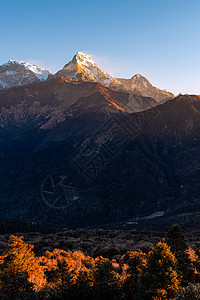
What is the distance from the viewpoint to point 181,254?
2370cm

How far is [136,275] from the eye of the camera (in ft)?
68.0

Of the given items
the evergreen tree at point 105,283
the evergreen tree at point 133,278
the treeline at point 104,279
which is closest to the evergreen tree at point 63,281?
the treeline at point 104,279

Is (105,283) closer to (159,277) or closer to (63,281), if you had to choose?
(63,281)

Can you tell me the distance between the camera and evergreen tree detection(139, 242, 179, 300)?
667 inches

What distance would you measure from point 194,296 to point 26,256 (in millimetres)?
15945

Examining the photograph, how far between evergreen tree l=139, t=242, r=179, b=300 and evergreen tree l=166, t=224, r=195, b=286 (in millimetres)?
4802

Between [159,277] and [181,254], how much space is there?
24.2 ft

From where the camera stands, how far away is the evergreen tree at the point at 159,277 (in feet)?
55.6

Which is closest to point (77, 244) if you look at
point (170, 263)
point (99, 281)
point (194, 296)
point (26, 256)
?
point (26, 256)

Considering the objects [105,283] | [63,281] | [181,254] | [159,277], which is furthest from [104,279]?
[181,254]

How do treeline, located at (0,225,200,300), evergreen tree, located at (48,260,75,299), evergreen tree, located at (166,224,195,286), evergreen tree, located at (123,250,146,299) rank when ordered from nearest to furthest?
treeline, located at (0,225,200,300)
evergreen tree, located at (48,260,75,299)
evergreen tree, located at (123,250,146,299)
evergreen tree, located at (166,224,195,286)

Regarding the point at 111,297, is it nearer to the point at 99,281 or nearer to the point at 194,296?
the point at 99,281

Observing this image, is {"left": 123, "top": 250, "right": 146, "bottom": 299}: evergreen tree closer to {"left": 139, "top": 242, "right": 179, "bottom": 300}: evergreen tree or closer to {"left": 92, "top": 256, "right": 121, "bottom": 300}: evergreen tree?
{"left": 92, "top": 256, "right": 121, "bottom": 300}: evergreen tree

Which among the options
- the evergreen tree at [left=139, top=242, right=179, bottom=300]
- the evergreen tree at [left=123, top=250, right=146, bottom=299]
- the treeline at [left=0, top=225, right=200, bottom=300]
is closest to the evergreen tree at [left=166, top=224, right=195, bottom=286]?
the treeline at [left=0, top=225, right=200, bottom=300]
